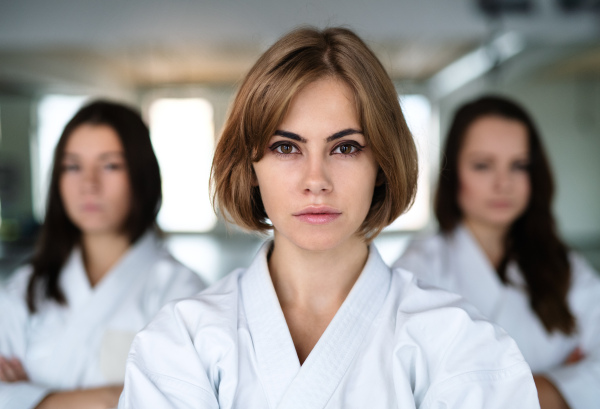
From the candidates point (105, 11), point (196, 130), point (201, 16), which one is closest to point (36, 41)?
point (105, 11)

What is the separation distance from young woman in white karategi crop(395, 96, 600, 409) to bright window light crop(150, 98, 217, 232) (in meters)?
5.57

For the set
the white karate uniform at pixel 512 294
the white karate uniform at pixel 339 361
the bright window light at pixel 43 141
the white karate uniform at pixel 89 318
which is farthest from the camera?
the bright window light at pixel 43 141

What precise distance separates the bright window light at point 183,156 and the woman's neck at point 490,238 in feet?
18.4

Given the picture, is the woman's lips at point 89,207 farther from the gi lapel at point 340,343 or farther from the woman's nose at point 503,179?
the woman's nose at point 503,179

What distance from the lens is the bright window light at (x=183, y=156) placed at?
797cm

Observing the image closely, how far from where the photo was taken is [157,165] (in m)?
2.35

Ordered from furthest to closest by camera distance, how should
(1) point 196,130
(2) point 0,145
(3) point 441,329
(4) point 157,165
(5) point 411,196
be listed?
(1) point 196,130 → (2) point 0,145 → (4) point 157,165 → (5) point 411,196 → (3) point 441,329

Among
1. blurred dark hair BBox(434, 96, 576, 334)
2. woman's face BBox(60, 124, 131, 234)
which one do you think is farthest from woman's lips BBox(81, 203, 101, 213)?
blurred dark hair BBox(434, 96, 576, 334)

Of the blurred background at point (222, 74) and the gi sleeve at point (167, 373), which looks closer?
the gi sleeve at point (167, 373)

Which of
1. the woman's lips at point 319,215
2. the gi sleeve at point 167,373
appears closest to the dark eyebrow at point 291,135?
the woman's lips at point 319,215

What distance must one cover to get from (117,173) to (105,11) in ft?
9.99

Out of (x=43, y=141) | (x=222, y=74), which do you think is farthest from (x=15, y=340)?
(x=222, y=74)

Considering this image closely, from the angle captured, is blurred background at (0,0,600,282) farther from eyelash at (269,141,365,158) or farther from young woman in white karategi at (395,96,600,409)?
young woman in white karategi at (395,96,600,409)

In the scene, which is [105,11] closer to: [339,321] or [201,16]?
[201,16]
